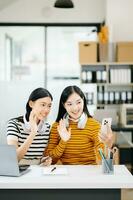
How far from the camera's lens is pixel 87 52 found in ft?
19.9

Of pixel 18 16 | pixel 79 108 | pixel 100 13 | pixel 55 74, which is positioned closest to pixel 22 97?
pixel 55 74

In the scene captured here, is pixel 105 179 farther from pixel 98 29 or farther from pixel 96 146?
pixel 98 29

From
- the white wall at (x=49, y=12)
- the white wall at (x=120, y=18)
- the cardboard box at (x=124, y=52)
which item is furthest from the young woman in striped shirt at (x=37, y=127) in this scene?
the white wall at (x=49, y=12)

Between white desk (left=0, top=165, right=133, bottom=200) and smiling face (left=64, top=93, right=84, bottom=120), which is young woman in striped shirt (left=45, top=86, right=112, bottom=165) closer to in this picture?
smiling face (left=64, top=93, right=84, bottom=120)

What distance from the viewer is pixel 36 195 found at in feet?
8.05

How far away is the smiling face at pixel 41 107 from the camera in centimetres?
310

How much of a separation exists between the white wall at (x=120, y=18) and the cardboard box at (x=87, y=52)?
52cm

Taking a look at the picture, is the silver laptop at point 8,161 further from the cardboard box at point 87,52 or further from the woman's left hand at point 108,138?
the cardboard box at point 87,52

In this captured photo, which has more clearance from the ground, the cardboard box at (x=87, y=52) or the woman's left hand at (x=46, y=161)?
the cardboard box at (x=87, y=52)

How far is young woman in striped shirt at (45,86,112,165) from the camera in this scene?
3.09m

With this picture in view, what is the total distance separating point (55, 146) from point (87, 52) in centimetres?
311

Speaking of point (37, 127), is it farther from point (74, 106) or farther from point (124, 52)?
point (124, 52)

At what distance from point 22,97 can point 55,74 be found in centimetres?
112

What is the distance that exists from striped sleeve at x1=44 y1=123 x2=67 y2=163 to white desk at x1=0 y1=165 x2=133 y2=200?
1.51ft
